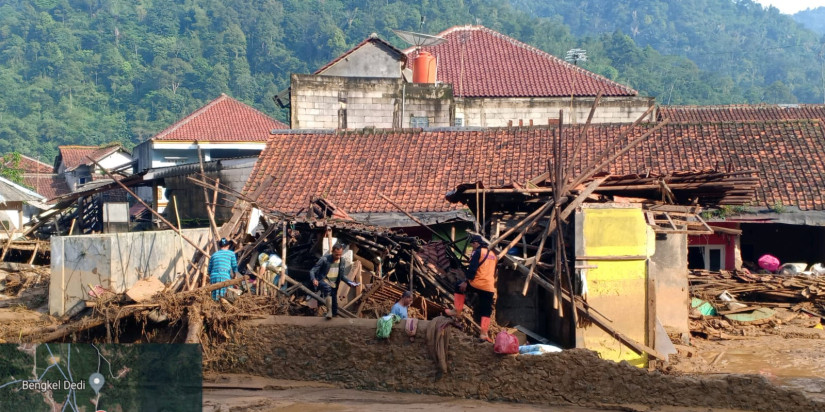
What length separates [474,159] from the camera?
23.8 m

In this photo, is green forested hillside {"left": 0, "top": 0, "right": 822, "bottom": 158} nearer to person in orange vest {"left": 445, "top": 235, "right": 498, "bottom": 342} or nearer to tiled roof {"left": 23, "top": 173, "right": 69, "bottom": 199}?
tiled roof {"left": 23, "top": 173, "right": 69, "bottom": 199}

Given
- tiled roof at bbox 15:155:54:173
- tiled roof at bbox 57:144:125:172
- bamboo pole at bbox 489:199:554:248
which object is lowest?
bamboo pole at bbox 489:199:554:248

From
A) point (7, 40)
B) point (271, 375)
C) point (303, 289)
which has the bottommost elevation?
point (271, 375)

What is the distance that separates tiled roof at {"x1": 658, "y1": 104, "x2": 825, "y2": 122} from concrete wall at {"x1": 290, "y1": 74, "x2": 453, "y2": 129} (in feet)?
38.8

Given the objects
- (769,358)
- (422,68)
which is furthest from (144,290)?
(422,68)

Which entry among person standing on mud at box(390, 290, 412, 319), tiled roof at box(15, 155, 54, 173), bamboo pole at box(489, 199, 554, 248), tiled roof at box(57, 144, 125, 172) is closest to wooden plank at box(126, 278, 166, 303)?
person standing on mud at box(390, 290, 412, 319)

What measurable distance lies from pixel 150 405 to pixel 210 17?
100005 millimetres

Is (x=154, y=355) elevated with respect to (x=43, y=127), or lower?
lower

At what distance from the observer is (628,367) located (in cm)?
982

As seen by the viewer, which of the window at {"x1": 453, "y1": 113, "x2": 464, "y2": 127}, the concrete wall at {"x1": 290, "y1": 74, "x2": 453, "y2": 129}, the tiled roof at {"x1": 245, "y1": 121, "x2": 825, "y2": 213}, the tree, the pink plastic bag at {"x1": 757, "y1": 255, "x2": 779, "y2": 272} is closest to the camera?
the pink plastic bag at {"x1": 757, "y1": 255, "x2": 779, "y2": 272}

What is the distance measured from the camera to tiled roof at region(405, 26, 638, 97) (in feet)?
118

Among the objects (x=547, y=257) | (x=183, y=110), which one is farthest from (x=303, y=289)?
(x=183, y=110)

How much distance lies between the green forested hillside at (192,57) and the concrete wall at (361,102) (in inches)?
1930

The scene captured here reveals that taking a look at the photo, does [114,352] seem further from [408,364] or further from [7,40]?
[7,40]
